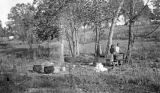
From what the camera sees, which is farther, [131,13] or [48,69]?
[131,13]

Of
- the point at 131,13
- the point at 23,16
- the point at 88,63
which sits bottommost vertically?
the point at 88,63

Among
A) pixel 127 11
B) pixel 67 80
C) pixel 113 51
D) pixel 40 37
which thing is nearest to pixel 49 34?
pixel 40 37

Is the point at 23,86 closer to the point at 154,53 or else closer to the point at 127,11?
the point at 127,11

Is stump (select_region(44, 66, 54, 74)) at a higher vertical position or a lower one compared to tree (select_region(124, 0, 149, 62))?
lower

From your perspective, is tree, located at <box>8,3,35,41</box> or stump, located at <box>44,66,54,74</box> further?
tree, located at <box>8,3,35,41</box>

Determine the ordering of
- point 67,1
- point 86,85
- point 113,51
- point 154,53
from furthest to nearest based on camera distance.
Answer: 1. point 154,53
2. point 67,1
3. point 113,51
4. point 86,85

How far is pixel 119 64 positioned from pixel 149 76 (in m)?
5.46

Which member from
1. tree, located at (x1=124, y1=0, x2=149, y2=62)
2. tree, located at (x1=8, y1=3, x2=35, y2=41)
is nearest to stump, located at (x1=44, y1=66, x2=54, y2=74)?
tree, located at (x1=124, y1=0, x2=149, y2=62)

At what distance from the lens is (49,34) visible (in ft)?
85.5

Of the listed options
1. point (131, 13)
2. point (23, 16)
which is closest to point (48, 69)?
point (131, 13)

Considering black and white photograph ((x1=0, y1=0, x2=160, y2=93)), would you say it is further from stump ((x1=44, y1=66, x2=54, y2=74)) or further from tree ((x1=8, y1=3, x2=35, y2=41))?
tree ((x1=8, y1=3, x2=35, y2=41))

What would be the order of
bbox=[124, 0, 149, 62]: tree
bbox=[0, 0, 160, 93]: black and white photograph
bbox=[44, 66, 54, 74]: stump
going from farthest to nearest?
1. bbox=[124, 0, 149, 62]: tree
2. bbox=[44, 66, 54, 74]: stump
3. bbox=[0, 0, 160, 93]: black and white photograph

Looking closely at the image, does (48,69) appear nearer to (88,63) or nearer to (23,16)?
(88,63)

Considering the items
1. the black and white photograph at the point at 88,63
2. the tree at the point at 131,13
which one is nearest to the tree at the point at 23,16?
the black and white photograph at the point at 88,63
